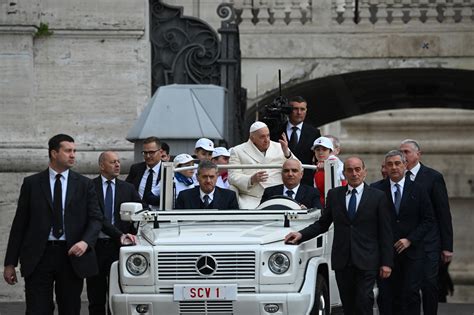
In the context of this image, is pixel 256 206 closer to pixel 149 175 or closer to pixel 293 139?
pixel 149 175

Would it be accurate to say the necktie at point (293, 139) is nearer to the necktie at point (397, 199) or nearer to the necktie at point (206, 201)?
the necktie at point (397, 199)

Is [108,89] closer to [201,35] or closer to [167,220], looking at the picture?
[201,35]

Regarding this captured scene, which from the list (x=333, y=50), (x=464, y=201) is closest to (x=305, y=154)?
(x=333, y=50)

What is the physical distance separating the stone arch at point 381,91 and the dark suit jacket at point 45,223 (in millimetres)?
13868

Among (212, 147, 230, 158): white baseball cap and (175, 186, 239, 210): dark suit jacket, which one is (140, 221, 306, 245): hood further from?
(212, 147, 230, 158): white baseball cap

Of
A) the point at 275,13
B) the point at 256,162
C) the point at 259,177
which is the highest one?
the point at 275,13

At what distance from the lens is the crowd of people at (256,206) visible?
16.3m

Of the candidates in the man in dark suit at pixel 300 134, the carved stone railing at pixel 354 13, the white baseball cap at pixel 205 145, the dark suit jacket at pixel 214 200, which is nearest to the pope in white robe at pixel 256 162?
the white baseball cap at pixel 205 145

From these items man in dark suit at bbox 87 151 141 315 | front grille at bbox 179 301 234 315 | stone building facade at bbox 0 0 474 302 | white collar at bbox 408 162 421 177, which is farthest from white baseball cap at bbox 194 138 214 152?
stone building facade at bbox 0 0 474 302

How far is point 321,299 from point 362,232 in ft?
2.65

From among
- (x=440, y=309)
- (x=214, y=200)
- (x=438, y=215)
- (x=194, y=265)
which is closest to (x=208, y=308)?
(x=194, y=265)

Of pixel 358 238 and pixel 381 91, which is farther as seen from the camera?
pixel 381 91

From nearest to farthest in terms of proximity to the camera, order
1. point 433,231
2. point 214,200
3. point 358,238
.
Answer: point 358,238
point 214,200
point 433,231

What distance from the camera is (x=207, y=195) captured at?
693 inches
